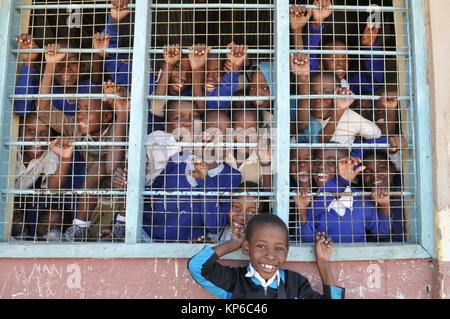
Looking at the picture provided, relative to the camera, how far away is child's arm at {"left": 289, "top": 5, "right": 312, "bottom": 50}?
2594mm

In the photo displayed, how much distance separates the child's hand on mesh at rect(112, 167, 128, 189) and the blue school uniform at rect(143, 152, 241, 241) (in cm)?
18

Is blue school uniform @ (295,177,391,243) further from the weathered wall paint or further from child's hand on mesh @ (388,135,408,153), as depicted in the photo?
child's hand on mesh @ (388,135,408,153)

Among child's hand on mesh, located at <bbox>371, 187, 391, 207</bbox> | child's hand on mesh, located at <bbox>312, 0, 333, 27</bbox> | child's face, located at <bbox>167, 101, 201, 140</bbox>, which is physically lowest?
child's hand on mesh, located at <bbox>371, 187, 391, 207</bbox>

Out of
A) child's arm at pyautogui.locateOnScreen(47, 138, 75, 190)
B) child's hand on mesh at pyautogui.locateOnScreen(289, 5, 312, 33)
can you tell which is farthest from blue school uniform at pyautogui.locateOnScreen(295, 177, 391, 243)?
child's arm at pyautogui.locateOnScreen(47, 138, 75, 190)

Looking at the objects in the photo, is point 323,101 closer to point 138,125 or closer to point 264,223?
point 264,223

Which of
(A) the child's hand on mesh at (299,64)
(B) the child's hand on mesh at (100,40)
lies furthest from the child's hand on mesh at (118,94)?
(A) the child's hand on mesh at (299,64)

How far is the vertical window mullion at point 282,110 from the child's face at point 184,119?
59 cm

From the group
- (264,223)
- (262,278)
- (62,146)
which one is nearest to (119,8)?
(62,146)

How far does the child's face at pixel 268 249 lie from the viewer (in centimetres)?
203

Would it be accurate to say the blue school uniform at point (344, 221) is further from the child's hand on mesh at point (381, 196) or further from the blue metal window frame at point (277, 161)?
the blue metal window frame at point (277, 161)

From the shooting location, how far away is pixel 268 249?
80.4 inches

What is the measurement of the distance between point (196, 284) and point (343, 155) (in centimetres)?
133

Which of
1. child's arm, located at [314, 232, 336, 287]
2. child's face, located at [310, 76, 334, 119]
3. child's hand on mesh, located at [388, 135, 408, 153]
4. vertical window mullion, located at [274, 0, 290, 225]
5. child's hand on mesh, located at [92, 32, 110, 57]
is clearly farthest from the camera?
child's face, located at [310, 76, 334, 119]

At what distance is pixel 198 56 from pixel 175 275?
1386 millimetres
